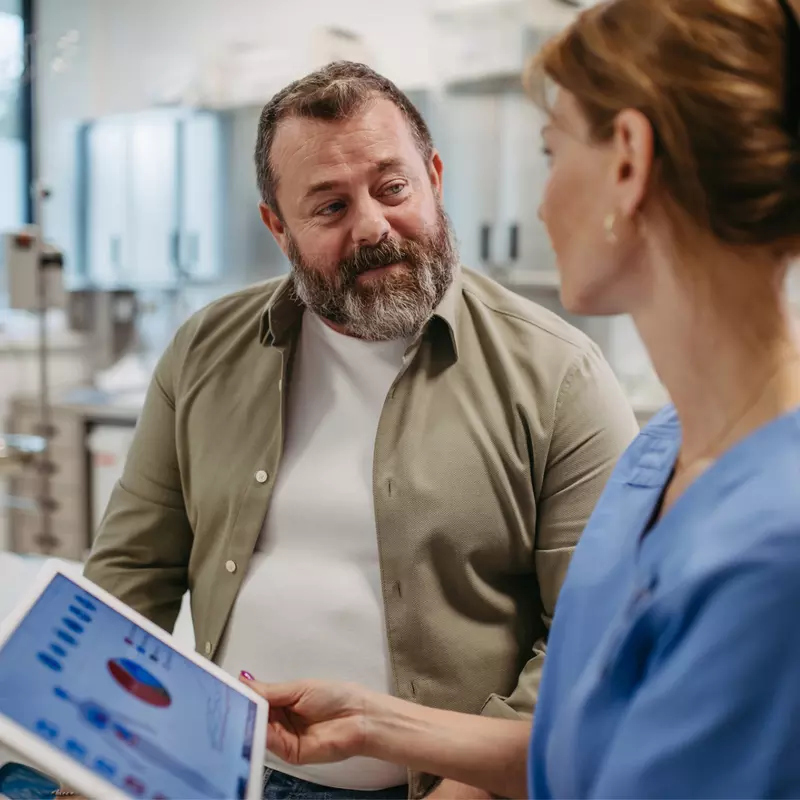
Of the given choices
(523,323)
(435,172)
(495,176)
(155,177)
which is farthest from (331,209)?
(155,177)

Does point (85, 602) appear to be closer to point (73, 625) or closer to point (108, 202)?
point (73, 625)

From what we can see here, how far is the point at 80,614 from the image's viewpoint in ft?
2.67

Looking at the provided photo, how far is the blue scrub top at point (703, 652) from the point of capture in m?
0.54

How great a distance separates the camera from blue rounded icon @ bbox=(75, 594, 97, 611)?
83 centimetres

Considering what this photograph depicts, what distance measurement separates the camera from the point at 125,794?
0.62 metres

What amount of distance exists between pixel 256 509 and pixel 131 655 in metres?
0.43

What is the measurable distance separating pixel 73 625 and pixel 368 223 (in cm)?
66

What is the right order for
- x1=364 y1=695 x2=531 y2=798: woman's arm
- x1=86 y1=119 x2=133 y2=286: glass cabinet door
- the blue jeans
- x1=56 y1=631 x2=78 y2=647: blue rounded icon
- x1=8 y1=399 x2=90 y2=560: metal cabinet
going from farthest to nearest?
x1=86 y1=119 x2=133 y2=286: glass cabinet door < x1=8 y1=399 x2=90 y2=560: metal cabinet < the blue jeans < x1=364 y1=695 x2=531 y2=798: woman's arm < x1=56 y1=631 x2=78 y2=647: blue rounded icon

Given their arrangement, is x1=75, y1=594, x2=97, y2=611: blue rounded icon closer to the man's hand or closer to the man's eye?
the man's hand

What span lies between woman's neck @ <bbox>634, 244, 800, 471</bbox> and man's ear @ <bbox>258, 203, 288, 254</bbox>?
83 centimetres

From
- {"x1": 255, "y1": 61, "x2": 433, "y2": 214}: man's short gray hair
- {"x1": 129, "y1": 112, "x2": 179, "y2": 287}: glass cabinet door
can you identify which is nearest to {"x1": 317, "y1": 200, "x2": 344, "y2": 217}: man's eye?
{"x1": 255, "y1": 61, "x2": 433, "y2": 214}: man's short gray hair

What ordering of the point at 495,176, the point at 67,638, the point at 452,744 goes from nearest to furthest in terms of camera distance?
the point at 67,638 < the point at 452,744 < the point at 495,176

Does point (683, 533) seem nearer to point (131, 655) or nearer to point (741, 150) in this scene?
point (741, 150)

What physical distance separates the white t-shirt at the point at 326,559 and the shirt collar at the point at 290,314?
0.08 metres
